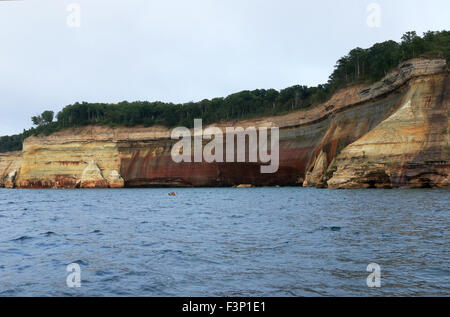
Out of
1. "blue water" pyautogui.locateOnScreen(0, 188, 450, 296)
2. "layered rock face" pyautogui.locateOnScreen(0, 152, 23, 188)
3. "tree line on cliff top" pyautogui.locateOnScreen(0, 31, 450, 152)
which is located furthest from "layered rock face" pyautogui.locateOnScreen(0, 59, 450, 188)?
"blue water" pyautogui.locateOnScreen(0, 188, 450, 296)

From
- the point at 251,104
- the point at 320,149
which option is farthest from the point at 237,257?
the point at 251,104

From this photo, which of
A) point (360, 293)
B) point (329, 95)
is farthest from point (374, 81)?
point (360, 293)

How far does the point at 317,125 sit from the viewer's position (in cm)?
6731

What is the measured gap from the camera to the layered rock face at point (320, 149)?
133ft

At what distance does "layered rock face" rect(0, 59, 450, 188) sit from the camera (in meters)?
40.6

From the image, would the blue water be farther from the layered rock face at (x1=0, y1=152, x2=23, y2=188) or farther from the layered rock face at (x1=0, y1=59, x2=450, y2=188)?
the layered rock face at (x1=0, y1=152, x2=23, y2=188)

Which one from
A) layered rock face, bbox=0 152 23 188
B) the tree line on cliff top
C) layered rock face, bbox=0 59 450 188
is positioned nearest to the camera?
layered rock face, bbox=0 59 450 188

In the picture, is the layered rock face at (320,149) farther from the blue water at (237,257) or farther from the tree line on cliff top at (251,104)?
the blue water at (237,257)

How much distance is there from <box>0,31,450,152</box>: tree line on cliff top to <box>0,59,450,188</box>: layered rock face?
12.0 feet

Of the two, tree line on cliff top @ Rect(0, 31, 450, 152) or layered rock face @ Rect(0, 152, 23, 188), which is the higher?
tree line on cliff top @ Rect(0, 31, 450, 152)

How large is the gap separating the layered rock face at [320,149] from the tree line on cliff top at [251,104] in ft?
12.0

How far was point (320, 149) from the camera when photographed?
60.0 meters

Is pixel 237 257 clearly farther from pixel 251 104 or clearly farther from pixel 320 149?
pixel 251 104

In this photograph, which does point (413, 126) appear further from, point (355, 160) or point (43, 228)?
point (43, 228)
